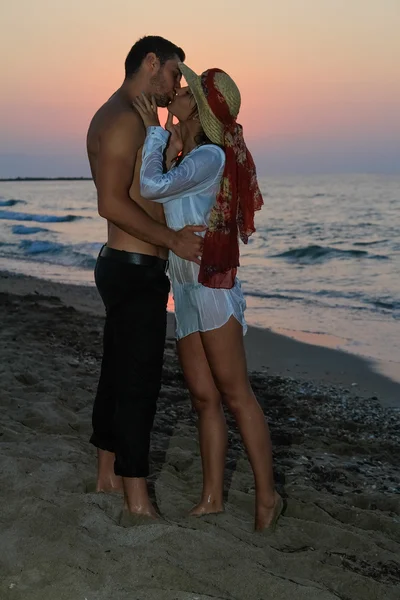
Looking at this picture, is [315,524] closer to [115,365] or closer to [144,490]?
[144,490]

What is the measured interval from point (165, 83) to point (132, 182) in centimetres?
50

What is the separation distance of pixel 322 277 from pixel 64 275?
18.4 feet

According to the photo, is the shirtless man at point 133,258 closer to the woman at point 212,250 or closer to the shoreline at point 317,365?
the woman at point 212,250

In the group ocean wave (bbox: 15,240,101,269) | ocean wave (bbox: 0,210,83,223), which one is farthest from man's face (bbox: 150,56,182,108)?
ocean wave (bbox: 0,210,83,223)

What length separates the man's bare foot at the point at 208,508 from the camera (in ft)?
11.5

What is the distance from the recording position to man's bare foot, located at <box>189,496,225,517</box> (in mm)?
3496

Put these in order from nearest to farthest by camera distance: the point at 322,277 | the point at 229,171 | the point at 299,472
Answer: the point at 229,171 → the point at 299,472 → the point at 322,277

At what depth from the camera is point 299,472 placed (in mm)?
4594

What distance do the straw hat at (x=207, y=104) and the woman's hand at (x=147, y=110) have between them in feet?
0.80

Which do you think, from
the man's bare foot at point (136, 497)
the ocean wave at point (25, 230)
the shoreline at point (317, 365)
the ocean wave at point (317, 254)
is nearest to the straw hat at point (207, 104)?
the man's bare foot at point (136, 497)

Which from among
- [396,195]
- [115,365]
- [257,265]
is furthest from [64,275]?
[396,195]

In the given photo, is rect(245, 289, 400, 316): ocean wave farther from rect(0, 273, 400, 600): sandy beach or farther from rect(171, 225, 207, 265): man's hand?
rect(171, 225, 207, 265): man's hand

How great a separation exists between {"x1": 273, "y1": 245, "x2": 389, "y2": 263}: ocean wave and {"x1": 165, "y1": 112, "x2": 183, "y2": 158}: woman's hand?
15.6 metres

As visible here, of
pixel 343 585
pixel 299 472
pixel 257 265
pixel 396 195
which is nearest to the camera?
pixel 343 585
